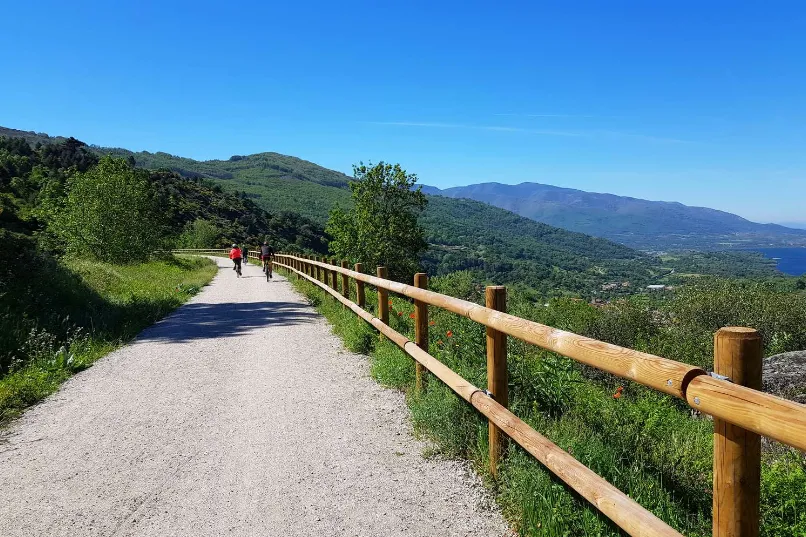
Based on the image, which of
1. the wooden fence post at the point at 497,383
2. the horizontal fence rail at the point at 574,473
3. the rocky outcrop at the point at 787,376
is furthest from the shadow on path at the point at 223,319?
the rocky outcrop at the point at 787,376

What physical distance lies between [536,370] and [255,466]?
9.15ft

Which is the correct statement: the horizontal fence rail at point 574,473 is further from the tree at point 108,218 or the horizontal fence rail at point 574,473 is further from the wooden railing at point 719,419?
the tree at point 108,218

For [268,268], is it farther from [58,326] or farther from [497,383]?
[497,383]

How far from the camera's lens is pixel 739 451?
193 centimetres

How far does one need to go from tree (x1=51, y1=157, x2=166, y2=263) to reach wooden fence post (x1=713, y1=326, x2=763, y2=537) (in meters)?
34.4

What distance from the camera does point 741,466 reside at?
1938 millimetres

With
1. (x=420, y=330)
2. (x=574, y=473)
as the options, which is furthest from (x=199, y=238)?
(x=574, y=473)

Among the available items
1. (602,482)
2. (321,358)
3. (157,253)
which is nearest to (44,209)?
(157,253)

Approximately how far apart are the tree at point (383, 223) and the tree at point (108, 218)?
14.1 meters

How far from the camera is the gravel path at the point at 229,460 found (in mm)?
3533

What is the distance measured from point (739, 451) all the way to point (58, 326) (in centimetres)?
1014

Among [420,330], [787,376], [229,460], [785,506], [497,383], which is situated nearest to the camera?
[785,506]

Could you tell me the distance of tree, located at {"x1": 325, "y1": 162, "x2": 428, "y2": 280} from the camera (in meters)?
42.0

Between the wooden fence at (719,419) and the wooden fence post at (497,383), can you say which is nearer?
the wooden fence at (719,419)
